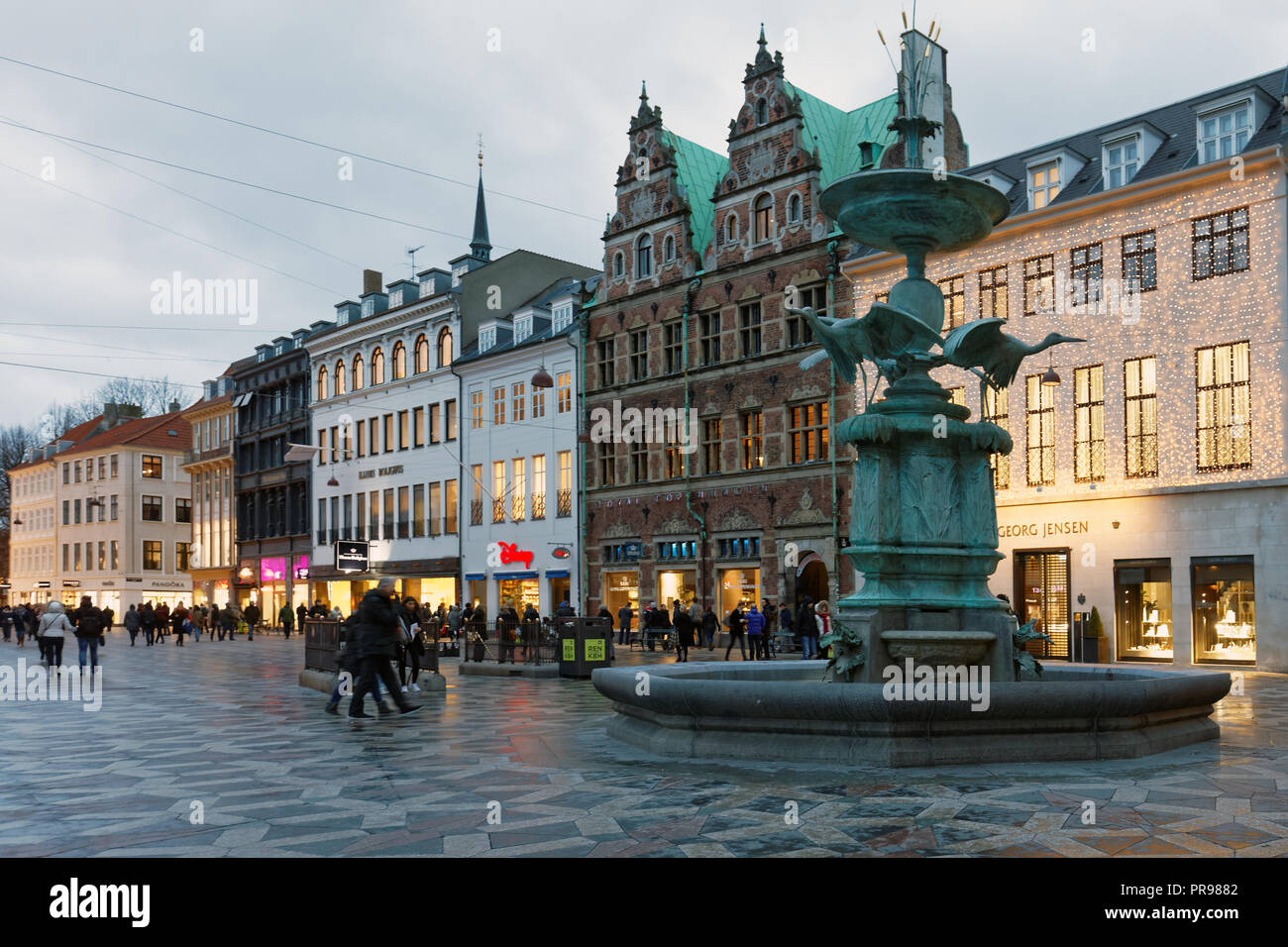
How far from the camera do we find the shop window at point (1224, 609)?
26844mm

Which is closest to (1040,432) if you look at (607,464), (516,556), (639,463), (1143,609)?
(1143,609)

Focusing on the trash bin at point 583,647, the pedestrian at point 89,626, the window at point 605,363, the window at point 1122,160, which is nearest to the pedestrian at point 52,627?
the pedestrian at point 89,626

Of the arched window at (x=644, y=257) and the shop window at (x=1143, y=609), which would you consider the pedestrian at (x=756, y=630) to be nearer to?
the shop window at (x=1143, y=609)

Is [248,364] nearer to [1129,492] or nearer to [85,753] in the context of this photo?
[1129,492]

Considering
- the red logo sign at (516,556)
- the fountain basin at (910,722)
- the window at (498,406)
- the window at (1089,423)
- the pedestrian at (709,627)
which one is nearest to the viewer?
the fountain basin at (910,722)

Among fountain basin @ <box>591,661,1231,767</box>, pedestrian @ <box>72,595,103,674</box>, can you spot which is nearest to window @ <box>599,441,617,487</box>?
pedestrian @ <box>72,595,103,674</box>

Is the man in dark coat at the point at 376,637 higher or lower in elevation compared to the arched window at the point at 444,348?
lower

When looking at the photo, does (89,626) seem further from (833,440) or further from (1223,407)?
(1223,407)

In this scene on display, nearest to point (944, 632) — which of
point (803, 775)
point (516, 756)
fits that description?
point (803, 775)

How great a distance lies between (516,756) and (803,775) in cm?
301

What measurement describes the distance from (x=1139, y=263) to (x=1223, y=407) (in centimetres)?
423

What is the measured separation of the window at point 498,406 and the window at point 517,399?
63 centimetres

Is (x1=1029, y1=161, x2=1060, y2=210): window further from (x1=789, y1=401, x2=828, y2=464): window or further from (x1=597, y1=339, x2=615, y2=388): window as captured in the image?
(x1=597, y1=339, x2=615, y2=388): window

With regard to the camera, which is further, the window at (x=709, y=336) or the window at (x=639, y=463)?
the window at (x=639, y=463)
